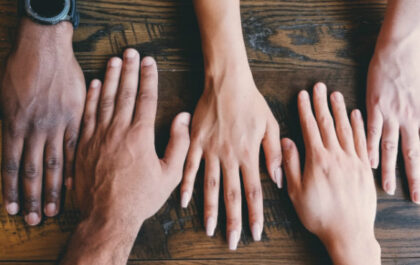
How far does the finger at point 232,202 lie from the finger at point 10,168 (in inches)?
21.6

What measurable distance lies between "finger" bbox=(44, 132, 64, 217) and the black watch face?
0.31 meters

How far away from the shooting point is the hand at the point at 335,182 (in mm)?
929

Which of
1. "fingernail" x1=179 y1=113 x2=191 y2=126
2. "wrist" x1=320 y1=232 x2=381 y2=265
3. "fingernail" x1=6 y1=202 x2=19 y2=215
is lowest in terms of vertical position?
"wrist" x1=320 y1=232 x2=381 y2=265

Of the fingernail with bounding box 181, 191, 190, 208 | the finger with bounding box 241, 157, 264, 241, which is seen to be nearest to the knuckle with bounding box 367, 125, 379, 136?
the finger with bounding box 241, 157, 264, 241

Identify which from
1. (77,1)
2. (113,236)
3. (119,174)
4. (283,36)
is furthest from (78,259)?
(283,36)

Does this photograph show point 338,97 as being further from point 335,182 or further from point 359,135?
point 335,182

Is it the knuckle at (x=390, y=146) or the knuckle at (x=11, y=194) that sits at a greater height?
the knuckle at (x=11, y=194)

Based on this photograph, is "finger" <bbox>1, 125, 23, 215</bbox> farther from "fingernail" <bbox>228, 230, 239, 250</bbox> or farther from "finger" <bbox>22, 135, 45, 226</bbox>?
"fingernail" <bbox>228, 230, 239, 250</bbox>

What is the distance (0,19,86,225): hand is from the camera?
912 millimetres

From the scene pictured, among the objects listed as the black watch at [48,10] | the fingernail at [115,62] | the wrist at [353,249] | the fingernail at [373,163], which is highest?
the black watch at [48,10]

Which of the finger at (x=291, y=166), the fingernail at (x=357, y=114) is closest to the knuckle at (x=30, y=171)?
the finger at (x=291, y=166)

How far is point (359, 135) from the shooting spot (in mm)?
999

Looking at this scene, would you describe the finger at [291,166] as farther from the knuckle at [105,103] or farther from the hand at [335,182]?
the knuckle at [105,103]

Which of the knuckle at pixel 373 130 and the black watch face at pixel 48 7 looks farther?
the knuckle at pixel 373 130
